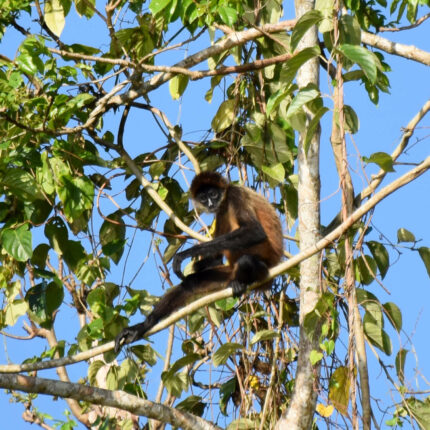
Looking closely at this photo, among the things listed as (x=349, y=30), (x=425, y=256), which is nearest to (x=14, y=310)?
(x=425, y=256)

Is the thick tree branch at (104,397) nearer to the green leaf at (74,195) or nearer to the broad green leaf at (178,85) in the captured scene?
the green leaf at (74,195)

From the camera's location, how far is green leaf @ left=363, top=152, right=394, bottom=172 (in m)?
4.99

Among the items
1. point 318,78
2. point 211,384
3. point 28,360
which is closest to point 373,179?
point 318,78

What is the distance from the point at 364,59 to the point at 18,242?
9.43 feet

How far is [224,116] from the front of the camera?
7.38 meters

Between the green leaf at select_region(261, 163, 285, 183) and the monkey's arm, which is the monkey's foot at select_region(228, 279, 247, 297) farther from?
the green leaf at select_region(261, 163, 285, 183)

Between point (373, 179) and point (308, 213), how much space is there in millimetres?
629

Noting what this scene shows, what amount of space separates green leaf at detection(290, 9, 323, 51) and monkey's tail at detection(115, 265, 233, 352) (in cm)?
243

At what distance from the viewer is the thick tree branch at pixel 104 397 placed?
16.2 feet

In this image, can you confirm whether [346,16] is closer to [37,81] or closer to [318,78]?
[318,78]

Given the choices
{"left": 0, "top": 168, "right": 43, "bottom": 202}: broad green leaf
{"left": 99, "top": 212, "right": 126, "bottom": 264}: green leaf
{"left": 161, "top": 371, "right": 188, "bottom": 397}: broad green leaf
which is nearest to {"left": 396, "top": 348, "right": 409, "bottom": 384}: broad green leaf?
{"left": 161, "top": 371, "right": 188, "bottom": 397}: broad green leaf

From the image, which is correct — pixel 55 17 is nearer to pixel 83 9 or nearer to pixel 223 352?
pixel 83 9

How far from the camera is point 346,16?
5.67 metres

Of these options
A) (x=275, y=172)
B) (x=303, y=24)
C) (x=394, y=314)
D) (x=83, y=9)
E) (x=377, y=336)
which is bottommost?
(x=377, y=336)
